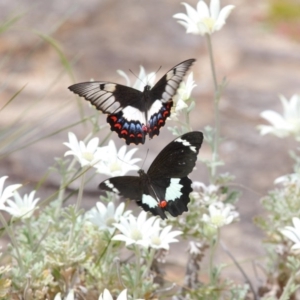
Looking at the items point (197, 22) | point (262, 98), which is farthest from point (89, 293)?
point (262, 98)

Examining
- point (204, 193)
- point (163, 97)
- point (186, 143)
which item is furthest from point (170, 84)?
point (204, 193)

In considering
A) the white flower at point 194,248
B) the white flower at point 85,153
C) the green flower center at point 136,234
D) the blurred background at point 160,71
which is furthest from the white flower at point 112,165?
the blurred background at point 160,71

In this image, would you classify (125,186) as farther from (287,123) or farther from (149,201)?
(287,123)

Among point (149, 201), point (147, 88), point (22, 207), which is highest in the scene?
point (147, 88)

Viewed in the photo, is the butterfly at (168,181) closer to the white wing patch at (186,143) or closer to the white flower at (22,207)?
the white wing patch at (186,143)

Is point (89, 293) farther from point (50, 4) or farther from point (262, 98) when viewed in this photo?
point (50, 4)

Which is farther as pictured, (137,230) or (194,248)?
(194,248)
